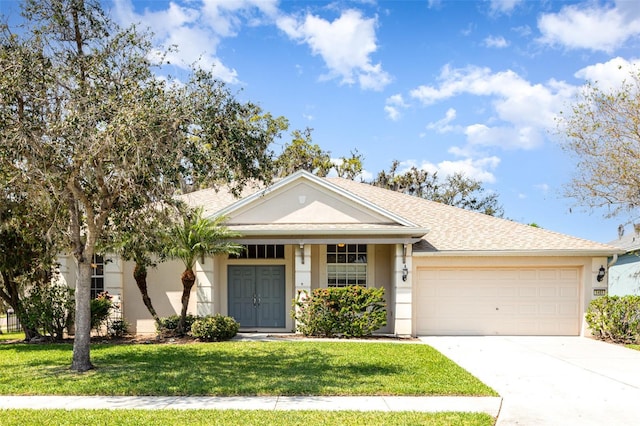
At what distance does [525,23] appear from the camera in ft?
47.0

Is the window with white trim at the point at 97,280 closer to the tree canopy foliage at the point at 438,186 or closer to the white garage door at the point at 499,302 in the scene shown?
the white garage door at the point at 499,302

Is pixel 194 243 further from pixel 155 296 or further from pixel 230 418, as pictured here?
pixel 230 418

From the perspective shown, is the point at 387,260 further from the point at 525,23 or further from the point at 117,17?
the point at 117,17

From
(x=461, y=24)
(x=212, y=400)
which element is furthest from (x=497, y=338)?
(x=212, y=400)

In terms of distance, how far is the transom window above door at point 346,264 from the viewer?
1595 centimetres

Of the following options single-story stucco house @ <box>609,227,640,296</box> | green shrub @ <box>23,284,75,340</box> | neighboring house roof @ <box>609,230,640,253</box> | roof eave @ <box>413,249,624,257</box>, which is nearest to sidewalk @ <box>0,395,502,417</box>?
green shrub @ <box>23,284,75,340</box>

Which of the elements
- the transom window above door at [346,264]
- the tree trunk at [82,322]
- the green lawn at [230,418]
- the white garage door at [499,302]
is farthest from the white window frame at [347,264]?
the green lawn at [230,418]

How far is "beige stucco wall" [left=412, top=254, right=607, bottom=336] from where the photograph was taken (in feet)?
49.3

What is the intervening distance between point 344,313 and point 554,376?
6207mm

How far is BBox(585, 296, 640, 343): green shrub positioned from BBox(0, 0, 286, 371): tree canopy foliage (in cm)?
1095

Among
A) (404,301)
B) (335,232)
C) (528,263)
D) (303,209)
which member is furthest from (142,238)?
(528,263)

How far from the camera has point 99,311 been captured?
46.6 feet

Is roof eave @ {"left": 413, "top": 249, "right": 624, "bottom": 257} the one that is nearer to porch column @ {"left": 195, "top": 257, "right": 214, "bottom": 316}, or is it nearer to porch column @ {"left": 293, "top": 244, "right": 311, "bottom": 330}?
porch column @ {"left": 293, "top": 244, "right": 311, "bottom": 330}

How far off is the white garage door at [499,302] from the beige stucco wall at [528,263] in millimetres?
182
